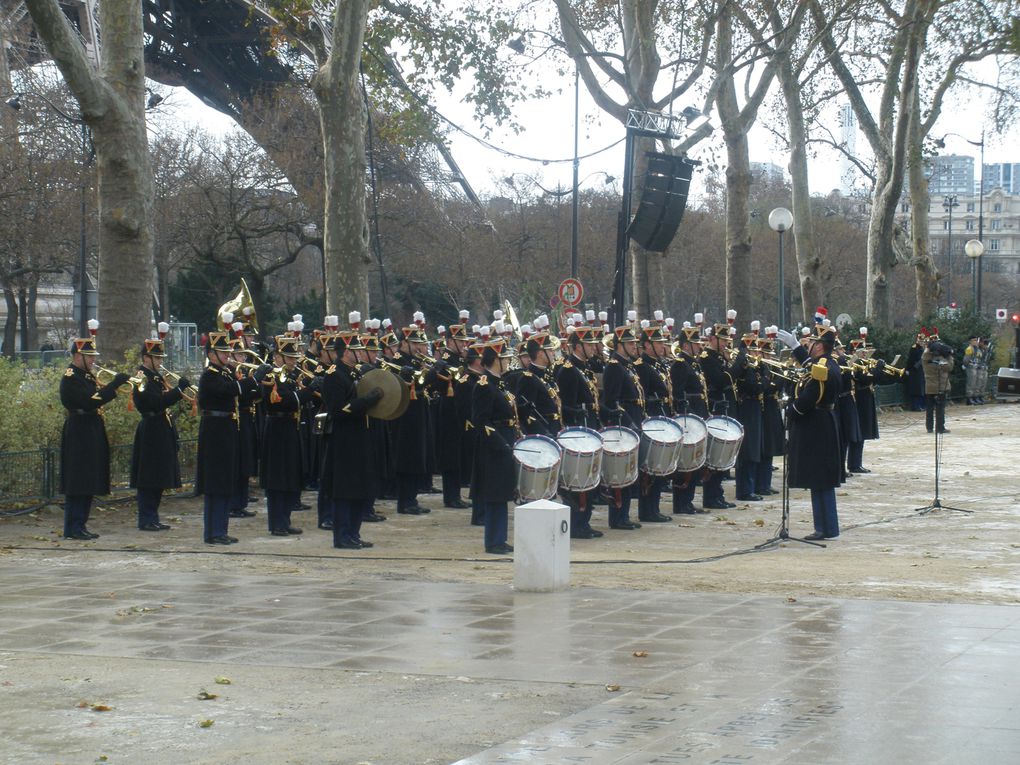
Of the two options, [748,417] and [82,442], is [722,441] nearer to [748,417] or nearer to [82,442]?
[748,417]

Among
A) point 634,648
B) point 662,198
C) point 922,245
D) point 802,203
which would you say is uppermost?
point 802,203

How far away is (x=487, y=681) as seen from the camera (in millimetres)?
7828

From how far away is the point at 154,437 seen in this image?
14.6 metres

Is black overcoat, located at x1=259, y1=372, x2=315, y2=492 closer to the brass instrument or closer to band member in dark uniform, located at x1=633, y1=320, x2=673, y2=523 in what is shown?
the brass instrument

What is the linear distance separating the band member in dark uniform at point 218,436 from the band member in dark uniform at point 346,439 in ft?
3.38

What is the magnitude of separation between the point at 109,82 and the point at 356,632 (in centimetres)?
1199

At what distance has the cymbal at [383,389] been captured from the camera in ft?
42.5

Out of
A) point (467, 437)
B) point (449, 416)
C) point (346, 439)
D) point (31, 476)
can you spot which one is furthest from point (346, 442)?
point (31, 476)

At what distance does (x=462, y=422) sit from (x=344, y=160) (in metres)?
6.58

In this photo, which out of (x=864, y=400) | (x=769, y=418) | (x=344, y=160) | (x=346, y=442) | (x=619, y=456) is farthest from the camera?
(x=864, y=400)

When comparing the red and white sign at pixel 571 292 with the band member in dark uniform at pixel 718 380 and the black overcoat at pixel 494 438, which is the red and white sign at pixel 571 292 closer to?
the band member in dark uniform at pixel 718 380

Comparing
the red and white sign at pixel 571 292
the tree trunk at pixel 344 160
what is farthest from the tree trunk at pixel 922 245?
the tree trunk at pixel 344 160

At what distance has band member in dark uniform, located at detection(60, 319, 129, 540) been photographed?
1395 cm

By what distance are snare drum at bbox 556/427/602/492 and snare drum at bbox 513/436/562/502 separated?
0.42 m
